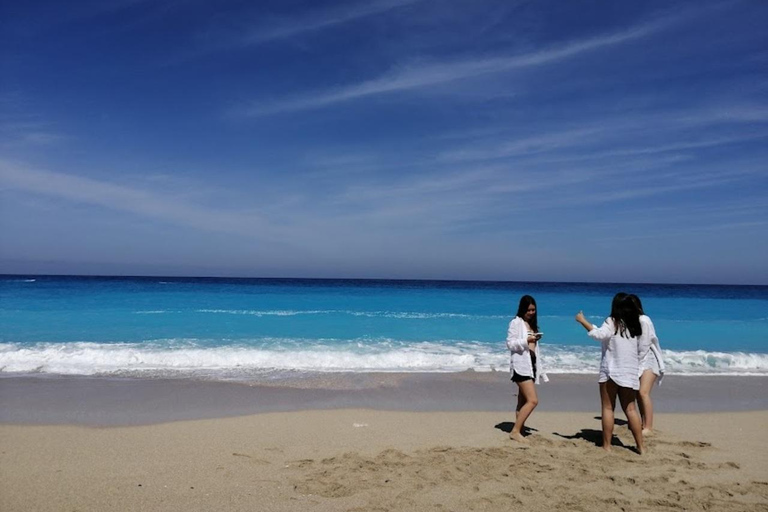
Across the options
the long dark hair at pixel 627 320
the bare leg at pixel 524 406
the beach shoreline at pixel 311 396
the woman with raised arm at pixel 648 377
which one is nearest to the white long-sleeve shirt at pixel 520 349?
the bare leg at pixel 524 406

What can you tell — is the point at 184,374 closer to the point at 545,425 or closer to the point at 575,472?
the point at 545,425

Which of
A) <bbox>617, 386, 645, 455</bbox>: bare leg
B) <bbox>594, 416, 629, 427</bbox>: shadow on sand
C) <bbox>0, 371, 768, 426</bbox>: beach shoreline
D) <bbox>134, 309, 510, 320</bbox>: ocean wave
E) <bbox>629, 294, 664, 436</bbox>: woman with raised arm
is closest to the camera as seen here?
<bbox>617, 386, 645, 455</bbox>: bare leg

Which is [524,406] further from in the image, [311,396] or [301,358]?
[301,358]

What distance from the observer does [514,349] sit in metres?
6.08

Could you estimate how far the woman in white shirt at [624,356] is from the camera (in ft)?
18.2

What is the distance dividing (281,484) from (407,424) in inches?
95.4

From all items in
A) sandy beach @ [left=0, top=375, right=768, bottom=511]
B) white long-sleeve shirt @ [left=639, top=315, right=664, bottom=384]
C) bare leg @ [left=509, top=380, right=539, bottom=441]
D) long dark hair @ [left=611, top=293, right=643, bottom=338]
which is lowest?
sandy beach @ [left=0, top=375, right=768, bottom=511]

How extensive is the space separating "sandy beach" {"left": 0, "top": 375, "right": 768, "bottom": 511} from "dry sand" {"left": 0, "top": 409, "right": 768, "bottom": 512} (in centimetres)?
2

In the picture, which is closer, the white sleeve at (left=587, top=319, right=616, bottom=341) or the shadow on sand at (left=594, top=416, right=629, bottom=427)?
the white sleeve at (left=587, top=319, right=616, bottom=341)

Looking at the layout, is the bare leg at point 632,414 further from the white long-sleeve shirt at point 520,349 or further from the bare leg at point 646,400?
the white long-sleeve shirt at point 520,349

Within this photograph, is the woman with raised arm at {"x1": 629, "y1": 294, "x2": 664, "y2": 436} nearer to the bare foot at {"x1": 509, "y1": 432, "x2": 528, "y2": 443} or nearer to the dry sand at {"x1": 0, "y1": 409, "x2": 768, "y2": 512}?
the dry sand at {"x1": 0, "y1": 409, "x2": 768, "y2": 512}

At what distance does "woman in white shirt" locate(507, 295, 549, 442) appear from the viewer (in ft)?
19.7

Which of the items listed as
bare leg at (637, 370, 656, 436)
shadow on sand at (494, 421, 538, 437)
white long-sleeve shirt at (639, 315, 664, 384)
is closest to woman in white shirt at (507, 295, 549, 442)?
shadow on sand at (494, 421, 538, 437)

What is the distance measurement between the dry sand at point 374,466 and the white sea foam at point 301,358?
157 inches
